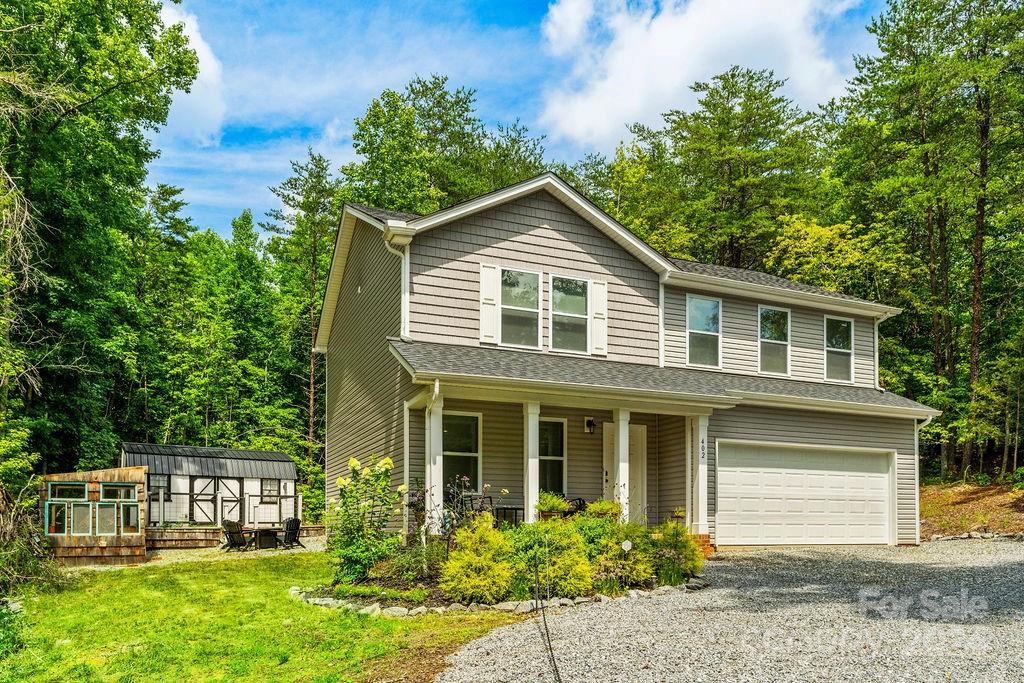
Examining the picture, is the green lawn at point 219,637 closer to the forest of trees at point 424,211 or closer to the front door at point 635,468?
the forest of trees at point 424,211

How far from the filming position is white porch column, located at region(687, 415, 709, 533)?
15.1 m

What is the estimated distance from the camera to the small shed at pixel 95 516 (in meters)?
15.7

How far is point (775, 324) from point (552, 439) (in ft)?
20.0

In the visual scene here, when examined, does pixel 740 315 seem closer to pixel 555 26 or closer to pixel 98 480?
pixel 555 26

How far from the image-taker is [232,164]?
41.0 m

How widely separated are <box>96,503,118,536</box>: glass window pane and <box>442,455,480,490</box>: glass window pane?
678 centimetres

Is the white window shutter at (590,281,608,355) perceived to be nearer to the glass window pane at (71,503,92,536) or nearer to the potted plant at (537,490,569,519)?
the potted plant at (537,490,569,519)

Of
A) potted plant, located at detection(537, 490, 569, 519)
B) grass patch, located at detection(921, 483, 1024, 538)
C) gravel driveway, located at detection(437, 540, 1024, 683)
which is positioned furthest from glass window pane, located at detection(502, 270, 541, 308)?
grass patch, located at detection(921, 483, 1024, 538)

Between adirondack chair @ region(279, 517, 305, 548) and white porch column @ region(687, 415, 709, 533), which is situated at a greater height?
white porch column @ region(687, 415, 709, 533)

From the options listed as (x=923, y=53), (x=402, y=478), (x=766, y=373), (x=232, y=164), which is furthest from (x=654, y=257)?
(x=232, y=164)

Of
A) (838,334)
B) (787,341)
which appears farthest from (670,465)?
(838,334)

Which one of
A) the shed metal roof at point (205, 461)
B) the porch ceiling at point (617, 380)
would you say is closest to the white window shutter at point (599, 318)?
the porch ceiling at point (617, 380)

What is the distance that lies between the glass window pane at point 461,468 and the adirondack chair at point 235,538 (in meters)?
6.17

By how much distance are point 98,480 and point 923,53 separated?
2614 centimetres
